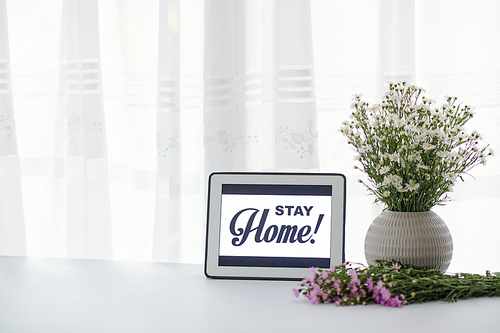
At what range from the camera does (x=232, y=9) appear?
1.27 meters

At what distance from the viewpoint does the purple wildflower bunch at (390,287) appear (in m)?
0.75

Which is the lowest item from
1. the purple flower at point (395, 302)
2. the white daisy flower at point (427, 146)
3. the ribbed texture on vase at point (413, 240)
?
the purple flower at point (395, 302)

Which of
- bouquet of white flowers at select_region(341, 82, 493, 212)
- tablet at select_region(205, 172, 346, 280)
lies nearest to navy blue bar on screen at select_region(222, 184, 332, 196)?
tablet at select_region(205, 172, 346, 280)

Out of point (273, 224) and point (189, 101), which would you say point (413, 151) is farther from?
point (189, 101)

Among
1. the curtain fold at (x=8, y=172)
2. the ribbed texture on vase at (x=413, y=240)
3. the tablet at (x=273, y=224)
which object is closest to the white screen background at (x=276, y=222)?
the tablet at (x=273, y=224)

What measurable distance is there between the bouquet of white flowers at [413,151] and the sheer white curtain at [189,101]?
1.30 ft

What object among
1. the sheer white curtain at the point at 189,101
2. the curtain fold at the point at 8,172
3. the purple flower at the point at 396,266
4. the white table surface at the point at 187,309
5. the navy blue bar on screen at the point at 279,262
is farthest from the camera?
the curtain fold at the point at 8,172

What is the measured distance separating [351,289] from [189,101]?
2.54 ft

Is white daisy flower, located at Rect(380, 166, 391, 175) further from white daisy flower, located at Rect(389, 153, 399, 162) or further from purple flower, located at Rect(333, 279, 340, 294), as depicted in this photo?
purple flower, located at Rect(333, 279, 340, 294)

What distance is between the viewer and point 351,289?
2.48 ft

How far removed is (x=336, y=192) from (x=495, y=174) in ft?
1.79

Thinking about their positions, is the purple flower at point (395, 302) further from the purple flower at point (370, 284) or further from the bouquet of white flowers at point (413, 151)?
the bouquet of white flowers at point (413, 151)

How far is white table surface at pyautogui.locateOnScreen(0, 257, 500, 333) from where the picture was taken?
0.68m

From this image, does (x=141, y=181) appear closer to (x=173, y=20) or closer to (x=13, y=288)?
(x=173, y=20)
